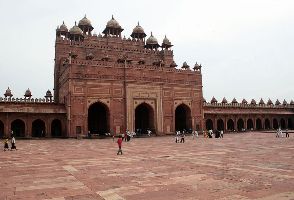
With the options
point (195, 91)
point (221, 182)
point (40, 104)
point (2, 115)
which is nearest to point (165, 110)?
point (195, 91)

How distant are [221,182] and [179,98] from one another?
2942 cm

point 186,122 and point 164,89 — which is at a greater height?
point 164,89

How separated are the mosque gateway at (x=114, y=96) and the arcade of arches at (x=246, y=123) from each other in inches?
5.7

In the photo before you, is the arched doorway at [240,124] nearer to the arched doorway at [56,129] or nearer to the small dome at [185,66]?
the small dome at [185,66]

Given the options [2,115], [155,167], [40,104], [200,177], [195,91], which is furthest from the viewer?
[195,91]

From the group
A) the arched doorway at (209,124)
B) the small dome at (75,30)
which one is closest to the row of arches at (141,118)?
Answer: the arched doorway at (209,124)

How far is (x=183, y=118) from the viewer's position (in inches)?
1534

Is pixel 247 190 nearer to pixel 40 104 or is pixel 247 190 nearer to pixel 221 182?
pixel 221 182

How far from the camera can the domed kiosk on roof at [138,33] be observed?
44.6 metres

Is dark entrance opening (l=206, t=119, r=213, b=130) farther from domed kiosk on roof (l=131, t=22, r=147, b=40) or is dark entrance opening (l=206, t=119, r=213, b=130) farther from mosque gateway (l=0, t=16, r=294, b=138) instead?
domed kiosk on roof (l=131, t=22, r=147, b=40)

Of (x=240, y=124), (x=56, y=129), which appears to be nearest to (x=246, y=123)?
(x=240, y=124)

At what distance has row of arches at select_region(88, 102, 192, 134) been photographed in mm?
35219

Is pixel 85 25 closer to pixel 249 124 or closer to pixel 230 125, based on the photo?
pixel 230 125

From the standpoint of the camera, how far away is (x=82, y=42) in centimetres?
4034
